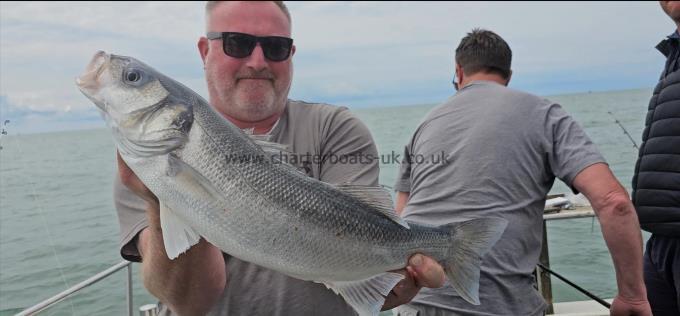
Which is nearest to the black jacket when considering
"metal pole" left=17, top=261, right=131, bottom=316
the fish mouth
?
the fish mouth

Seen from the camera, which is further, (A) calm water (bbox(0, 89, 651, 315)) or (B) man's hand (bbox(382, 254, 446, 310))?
(A) calm water (bbox(0, 89, 651, 315))

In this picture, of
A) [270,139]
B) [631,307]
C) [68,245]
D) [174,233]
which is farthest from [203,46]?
[68,245]

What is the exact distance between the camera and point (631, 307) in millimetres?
3533

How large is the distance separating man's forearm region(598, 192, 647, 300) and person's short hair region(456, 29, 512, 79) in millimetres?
1350

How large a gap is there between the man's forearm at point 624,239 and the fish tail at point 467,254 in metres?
1.27

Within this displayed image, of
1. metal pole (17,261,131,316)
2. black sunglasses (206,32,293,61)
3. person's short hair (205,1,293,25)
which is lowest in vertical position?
metal pole (17,261,131,316)

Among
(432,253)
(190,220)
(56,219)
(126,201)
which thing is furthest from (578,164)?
(56,219)

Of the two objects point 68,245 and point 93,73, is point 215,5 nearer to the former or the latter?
point 93,73

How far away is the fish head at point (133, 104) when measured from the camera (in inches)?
79.2

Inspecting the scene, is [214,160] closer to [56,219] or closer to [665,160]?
[665,160]

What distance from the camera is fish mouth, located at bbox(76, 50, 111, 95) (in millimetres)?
2027

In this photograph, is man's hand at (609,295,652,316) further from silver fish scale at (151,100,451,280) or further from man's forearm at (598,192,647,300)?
silver fish scale at (151,100,451,280)

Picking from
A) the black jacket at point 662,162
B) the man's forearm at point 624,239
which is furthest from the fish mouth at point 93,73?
the black jacket at point 662,162

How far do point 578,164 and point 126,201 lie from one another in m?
2.87
